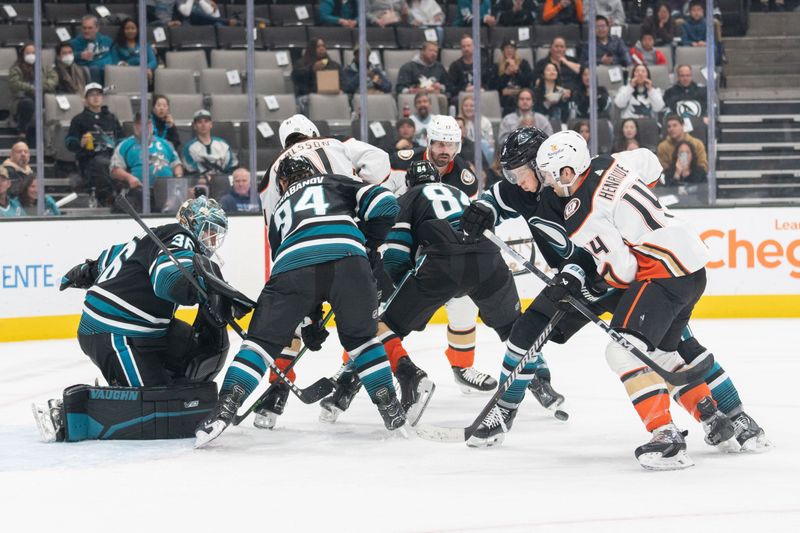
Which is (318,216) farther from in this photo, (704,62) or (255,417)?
(704,62)

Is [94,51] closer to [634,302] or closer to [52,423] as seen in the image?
[52,423]

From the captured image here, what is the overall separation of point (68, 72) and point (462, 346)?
3527 millimetres

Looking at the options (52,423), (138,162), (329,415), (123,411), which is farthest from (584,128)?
(52,423)

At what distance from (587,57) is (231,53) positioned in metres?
2.26

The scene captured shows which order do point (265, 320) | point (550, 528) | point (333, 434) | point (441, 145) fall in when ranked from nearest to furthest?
point (550, 528) < point (265, 320) < point (333, 434) < point (441, 145)

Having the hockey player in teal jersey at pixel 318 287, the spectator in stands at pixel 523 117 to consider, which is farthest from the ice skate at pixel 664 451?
the spectator in stands at pixel 523 117

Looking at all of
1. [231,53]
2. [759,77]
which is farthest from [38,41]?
[759,77]

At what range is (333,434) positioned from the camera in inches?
170

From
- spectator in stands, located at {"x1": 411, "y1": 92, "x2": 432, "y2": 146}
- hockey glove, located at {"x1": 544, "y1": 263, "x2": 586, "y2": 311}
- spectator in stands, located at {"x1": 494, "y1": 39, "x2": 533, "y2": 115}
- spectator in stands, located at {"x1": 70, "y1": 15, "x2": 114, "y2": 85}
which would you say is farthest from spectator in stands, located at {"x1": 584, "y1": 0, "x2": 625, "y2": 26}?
hockey glove, located at {"x1": 544, "y1": 263, "x2": 586, "y2": 311}

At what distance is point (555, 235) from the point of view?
13.4ft

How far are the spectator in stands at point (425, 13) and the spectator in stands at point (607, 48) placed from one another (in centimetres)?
108

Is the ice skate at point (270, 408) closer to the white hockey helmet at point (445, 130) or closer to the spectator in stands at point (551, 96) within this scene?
the white hockey helmet at point (445, 130)

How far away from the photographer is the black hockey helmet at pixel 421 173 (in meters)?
4.66

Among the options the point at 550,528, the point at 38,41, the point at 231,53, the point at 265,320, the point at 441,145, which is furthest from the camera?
the point at 231,53
